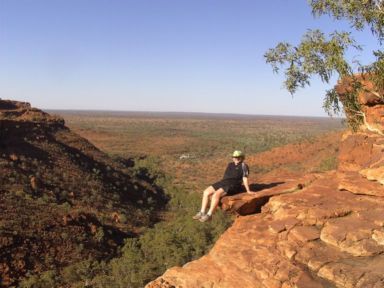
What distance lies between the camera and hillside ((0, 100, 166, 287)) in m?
18.2

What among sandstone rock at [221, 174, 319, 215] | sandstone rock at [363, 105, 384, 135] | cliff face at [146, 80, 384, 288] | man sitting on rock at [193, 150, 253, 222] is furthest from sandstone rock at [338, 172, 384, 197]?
sandstone rock at [363, 105, 384, 135]

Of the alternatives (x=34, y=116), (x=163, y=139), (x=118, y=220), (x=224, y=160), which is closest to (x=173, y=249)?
(x=118, y=220)

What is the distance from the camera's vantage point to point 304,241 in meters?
6.87

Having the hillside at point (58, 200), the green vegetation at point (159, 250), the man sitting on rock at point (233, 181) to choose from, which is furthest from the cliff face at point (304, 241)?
the hillside at point (58, 200)

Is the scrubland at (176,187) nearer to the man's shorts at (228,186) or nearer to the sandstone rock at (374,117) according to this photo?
the man's shorts at (228,186)

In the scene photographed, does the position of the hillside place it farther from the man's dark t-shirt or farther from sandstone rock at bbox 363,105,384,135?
sandstone rock at bbox 363,105,384,135

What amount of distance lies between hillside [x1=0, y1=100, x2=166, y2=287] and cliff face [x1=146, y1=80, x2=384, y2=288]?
1214 cm

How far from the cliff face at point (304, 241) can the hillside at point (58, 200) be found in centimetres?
1214

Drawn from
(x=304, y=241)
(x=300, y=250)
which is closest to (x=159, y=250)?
(x=304, y=241)

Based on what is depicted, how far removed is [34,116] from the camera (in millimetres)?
40625

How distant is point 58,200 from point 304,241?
20862 mm

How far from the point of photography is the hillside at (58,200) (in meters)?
18.2

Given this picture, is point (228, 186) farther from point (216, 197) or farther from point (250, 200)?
point (250, 200)

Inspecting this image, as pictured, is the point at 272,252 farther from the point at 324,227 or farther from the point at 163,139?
the point at 163,139
